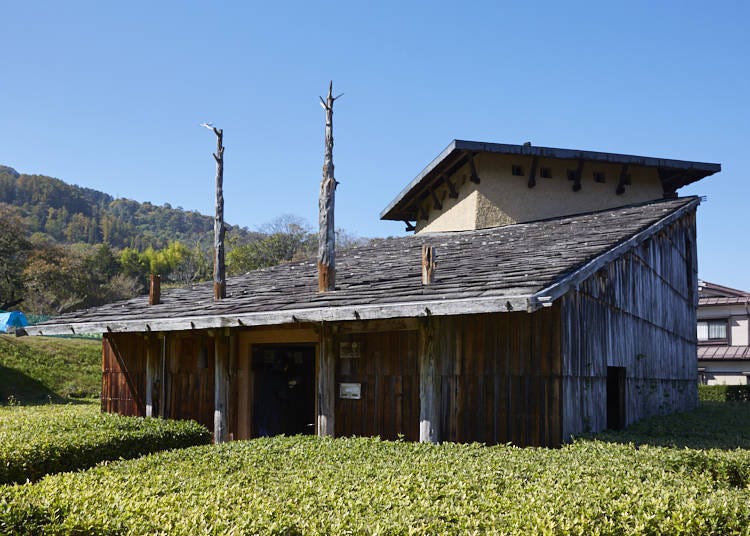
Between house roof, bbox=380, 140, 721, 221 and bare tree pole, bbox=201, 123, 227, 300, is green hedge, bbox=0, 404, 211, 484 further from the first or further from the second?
house roof, bbox=380, 140, 721, 221

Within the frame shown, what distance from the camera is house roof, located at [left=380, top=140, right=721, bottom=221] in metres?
17.5

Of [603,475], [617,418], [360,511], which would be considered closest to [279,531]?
[360,511]

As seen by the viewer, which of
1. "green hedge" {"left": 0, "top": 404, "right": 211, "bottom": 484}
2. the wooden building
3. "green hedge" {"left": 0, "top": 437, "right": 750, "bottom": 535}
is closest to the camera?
"green hedge" {"left": 0, "top": 437, "right": 750, "bottom": 535}

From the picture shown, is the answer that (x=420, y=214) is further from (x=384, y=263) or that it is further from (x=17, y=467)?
(x=17, y=467)

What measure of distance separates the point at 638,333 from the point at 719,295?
27.7 metres

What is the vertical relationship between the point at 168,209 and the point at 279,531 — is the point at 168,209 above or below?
above

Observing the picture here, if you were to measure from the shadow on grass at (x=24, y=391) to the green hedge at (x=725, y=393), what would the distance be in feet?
87.1

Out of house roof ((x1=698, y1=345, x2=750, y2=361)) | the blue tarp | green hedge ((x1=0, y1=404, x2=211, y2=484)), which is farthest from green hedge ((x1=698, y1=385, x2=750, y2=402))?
the blue tarp

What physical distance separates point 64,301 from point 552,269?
49366 mm

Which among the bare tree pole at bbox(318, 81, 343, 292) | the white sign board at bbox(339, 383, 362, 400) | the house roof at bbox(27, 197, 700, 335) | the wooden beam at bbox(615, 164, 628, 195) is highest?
the wooden beam at bbox(615, 164, 628, 195)

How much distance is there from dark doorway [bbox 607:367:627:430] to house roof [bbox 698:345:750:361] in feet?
85.6

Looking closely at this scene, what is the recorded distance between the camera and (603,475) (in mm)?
6934

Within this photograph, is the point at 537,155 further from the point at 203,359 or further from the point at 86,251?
the point at 86,251

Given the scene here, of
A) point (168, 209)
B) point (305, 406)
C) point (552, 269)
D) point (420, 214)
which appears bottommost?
point (305, 406)
